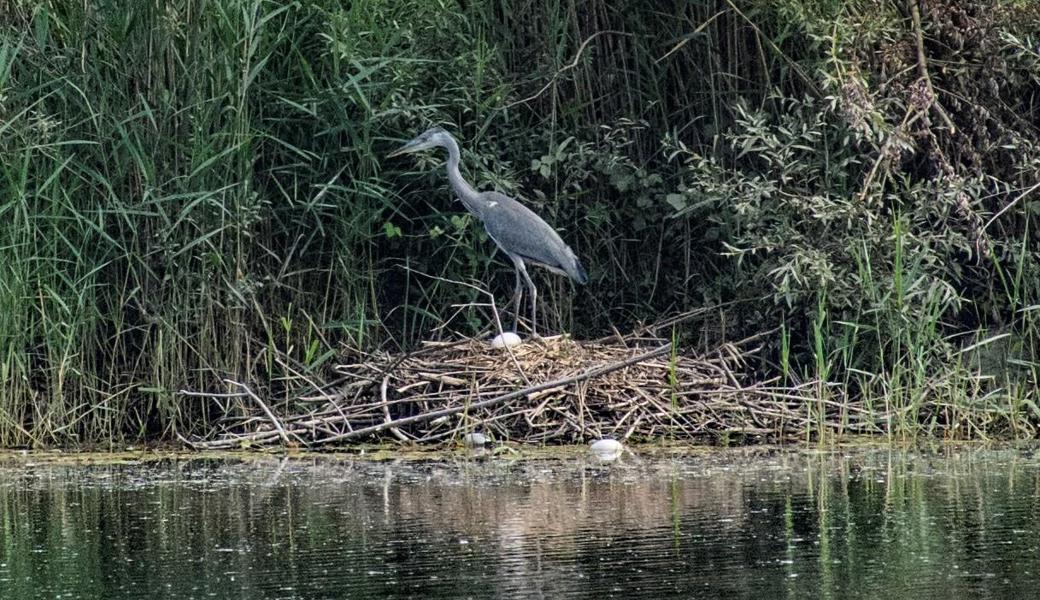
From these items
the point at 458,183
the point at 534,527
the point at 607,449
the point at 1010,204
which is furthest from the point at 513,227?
the point at 534,527

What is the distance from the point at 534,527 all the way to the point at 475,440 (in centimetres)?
224

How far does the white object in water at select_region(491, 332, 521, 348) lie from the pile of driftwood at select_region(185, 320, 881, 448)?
3 centimetres

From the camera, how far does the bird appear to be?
8773 millimetres

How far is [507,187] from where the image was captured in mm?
9250

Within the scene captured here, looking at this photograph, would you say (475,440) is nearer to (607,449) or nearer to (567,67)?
(607,449)

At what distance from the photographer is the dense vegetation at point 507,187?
830 cm

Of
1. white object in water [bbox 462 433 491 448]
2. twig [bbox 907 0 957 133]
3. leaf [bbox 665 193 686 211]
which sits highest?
twig [bbox 907 0 957 133]

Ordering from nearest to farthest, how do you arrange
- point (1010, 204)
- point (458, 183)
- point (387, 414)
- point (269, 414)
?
point (269, 414) → point (387, 414) → point (1010, 204) → point (458, 183)

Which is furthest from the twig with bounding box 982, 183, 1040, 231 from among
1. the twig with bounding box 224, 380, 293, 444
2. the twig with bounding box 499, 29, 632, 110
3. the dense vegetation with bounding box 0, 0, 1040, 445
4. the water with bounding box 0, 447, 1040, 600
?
the twig with bounding box 224, 380, 293, 444

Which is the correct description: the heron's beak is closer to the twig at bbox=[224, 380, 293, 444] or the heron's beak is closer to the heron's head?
the heron's head

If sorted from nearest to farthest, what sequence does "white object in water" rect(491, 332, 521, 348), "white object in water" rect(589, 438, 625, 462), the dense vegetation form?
"white object in water" rect(589, 438, 625, 462), the dense vegetation, "white object in water" rect(491, 332, 521, 348)

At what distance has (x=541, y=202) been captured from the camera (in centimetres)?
938

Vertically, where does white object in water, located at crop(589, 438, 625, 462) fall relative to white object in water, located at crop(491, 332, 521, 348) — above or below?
below

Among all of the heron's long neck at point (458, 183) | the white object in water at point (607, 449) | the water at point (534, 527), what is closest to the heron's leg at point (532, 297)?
the heron's long neck at point (458, 183)
